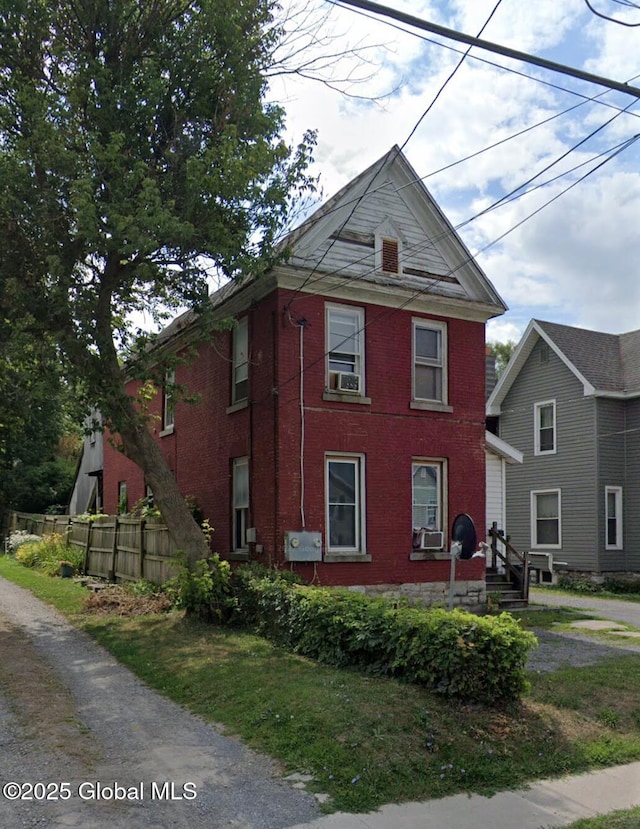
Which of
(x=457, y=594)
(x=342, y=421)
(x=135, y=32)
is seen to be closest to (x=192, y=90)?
(x=135, y=32)

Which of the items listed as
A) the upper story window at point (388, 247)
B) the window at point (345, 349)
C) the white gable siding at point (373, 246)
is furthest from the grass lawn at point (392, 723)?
the upper story window at point (388, 247)

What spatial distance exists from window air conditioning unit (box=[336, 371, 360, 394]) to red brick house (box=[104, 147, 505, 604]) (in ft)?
0.08

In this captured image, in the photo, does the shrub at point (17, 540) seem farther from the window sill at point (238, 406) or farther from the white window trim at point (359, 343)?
the white window trim at point (359, 343)

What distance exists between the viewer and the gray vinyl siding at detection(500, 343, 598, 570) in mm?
23328

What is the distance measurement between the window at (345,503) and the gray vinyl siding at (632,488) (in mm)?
12413

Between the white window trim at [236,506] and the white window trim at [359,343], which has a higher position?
the white window trim at [359,343]

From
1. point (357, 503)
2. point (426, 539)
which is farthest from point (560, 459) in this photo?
point (357, 503)

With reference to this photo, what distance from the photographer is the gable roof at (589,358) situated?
2366 cm

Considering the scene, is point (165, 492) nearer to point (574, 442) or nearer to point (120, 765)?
point (120, 765)

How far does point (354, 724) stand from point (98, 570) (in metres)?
14.7

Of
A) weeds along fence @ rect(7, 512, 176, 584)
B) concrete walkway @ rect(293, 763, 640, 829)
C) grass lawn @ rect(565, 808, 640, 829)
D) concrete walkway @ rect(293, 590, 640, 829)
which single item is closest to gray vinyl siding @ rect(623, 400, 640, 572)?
weeds along fence @ rect(7, 512, 176, 584)

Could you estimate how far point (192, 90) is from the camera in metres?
12.1

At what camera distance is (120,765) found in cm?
625

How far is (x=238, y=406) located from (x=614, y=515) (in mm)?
13882
